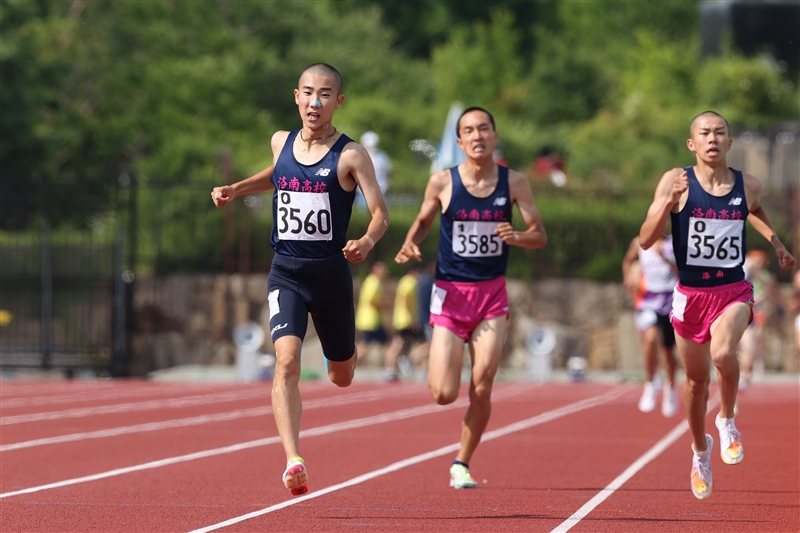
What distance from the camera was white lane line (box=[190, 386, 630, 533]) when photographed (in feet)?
25.3

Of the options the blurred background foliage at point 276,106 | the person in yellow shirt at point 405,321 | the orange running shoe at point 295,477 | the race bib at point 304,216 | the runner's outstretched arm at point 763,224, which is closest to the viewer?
the orange running shoe at point 295,477

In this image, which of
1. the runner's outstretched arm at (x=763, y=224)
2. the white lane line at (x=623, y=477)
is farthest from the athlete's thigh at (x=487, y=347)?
the runner's outstretched arm at (x=763, y=224)

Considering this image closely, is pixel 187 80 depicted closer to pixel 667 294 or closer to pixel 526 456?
pixel 667 294

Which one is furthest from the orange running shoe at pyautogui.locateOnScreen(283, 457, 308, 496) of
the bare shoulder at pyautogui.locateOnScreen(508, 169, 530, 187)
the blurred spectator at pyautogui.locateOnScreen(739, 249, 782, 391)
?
the blurred spectator at pyautogui.locateOnScreen(739, 249, 782, 391)

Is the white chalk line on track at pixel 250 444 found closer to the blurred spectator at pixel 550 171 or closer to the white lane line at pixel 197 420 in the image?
the white lane line at pixel 197 420

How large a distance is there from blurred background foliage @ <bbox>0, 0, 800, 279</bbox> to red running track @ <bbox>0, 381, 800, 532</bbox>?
7938 mm

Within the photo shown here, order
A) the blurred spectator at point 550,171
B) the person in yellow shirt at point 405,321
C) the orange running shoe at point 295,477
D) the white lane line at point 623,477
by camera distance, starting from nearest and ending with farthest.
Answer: the orange running shoe at point 295,477 < the white lane line at point 623,477 < the person in yellow shirt at point 405,321 < the blurred spectator at point 550,171

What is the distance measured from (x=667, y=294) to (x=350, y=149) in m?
8.17

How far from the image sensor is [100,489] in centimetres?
884

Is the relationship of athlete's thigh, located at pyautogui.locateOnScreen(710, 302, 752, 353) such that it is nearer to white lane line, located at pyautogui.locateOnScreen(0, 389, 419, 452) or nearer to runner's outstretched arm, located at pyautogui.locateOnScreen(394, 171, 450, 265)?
runner's outstretched arm, located at pyautogui.locateOnScreen(394, 171, 450, 265)

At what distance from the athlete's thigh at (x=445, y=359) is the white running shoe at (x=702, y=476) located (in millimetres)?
1636

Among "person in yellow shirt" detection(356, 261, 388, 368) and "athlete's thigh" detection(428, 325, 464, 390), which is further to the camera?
"person in yellow shirt" detection(356, 261, 388, 368)

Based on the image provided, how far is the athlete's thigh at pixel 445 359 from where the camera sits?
9.06 metres

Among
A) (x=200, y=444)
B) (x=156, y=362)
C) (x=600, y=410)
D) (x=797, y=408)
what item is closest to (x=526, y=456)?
(x=200, y=444)
